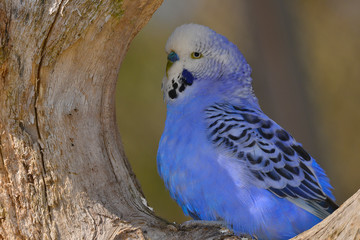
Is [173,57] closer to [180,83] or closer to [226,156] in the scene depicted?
[180,83]

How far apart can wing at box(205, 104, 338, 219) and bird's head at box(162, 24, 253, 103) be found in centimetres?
29

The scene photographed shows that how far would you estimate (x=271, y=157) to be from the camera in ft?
9.52

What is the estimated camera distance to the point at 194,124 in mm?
3053

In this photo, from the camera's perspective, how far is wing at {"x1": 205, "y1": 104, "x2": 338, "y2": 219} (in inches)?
112

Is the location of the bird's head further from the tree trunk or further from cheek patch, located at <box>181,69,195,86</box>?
the tree trunk

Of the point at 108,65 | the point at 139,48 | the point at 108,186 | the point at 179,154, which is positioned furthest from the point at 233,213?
the point at 139,48

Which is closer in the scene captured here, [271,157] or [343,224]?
[343,224]

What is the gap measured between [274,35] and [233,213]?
339 centimetres

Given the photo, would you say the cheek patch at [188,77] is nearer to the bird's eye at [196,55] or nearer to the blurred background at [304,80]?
the bird's eye at [196,55]

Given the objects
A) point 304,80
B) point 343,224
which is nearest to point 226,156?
point 343,224

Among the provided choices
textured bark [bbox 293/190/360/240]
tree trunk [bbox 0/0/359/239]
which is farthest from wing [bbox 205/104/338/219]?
textured bark [bbox 293/190/360/240]

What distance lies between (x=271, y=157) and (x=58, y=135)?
4.39 ft

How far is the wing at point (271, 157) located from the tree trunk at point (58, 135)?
64cm

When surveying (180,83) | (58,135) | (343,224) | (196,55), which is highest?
(196,55)
